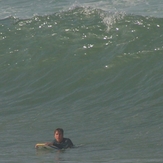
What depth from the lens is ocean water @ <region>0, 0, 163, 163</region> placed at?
13.4m

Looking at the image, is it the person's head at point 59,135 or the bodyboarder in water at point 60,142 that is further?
the person's head at point 59,135

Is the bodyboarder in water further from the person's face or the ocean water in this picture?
the ocean water

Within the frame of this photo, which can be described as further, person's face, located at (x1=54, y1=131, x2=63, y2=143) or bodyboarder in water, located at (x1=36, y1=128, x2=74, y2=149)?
person's face, located at (x1=54, y1=131, x2=63, y2=143)

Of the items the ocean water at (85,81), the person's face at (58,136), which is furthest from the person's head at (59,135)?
the ocean water at (85,81)

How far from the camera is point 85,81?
18.1 m

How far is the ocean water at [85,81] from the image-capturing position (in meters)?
13.4

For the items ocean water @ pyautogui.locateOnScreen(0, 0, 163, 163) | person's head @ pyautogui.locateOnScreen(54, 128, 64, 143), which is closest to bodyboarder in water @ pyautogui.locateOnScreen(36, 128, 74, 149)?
person's head @ pyautogui.locateOnScreen(54, 128, 64, 143)

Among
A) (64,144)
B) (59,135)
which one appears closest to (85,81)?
(59,135)

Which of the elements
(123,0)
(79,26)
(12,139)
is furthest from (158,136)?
(123,0)

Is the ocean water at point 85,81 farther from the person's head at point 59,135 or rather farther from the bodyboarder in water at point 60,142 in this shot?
the person's head at point 59,135

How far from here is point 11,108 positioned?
17.2 m

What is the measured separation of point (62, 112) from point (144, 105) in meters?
2.26

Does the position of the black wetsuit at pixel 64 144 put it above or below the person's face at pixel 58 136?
below

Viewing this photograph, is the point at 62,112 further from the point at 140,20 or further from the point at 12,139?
the point at 140,20
